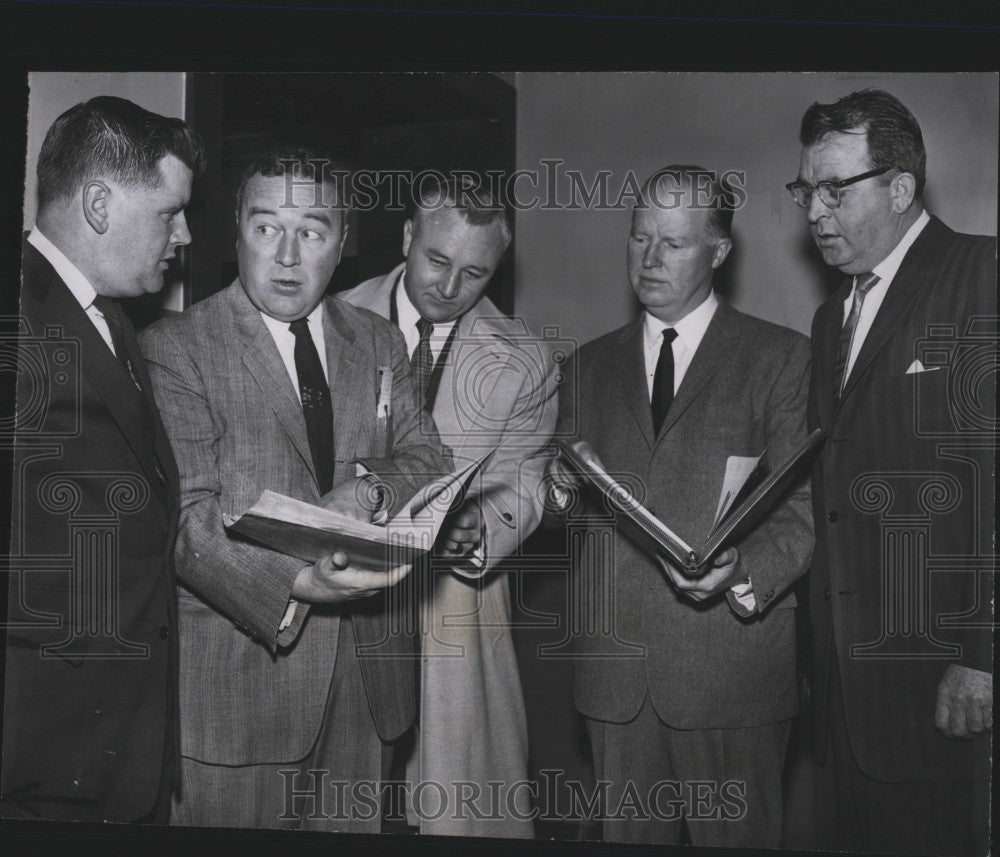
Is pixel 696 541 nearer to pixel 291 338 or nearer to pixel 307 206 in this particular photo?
pixel 291 338

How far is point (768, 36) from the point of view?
3.27m

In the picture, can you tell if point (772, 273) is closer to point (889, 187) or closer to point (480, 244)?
point (889, 187)

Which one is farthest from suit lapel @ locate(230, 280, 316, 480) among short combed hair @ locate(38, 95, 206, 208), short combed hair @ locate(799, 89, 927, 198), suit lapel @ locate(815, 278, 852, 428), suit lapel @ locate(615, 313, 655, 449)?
short combed hair @ locate(799, 89, 927, 198)

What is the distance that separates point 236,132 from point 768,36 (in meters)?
1.51

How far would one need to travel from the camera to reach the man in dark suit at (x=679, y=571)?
3.14 meters

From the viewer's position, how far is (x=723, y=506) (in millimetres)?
3135

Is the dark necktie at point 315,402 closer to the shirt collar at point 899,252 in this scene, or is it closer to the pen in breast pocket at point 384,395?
the pen in breast pocket at point 384,395

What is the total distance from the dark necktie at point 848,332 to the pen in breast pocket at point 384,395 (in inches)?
47.6

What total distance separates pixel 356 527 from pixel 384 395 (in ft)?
1.33

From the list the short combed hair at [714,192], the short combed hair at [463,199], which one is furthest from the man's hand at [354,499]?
the short combed hair at [714,192]

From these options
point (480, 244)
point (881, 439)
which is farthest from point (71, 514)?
point (881, 439)

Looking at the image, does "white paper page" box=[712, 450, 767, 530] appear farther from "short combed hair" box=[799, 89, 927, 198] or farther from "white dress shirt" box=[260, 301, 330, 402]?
"white dress shirt" box=[260, 301, 330, 402]

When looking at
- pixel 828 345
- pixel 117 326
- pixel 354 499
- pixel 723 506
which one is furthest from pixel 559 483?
pixel 117 326

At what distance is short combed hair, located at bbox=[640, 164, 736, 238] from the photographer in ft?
10.5
